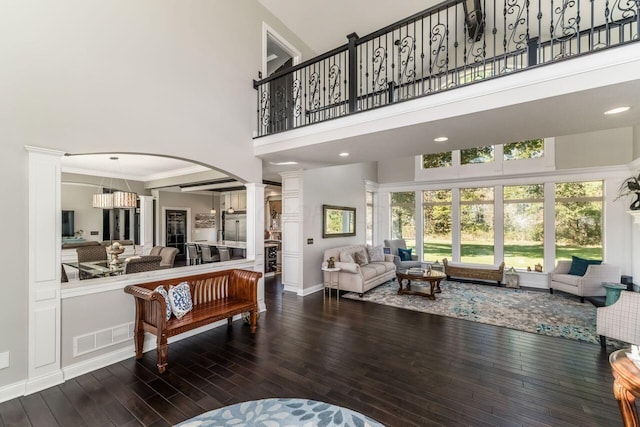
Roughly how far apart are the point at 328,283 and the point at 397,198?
4371 millimetres

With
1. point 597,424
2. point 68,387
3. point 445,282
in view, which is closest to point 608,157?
point 445,282

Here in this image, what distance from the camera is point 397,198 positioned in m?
8.97

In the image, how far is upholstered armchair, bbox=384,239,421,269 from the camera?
7.15 metres

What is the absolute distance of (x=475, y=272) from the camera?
6.97m

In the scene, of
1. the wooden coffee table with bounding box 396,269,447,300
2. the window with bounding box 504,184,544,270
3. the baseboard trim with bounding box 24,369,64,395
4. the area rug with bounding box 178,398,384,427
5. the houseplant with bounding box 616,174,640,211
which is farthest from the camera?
the window with bounding box 504,184,544,270

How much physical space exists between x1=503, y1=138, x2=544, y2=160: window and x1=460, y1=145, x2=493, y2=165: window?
350mm

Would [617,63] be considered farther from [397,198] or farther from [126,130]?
[397,198]

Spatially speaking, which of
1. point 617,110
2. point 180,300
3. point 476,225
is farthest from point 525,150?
point 180,300

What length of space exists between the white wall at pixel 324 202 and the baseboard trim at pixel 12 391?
13.9 feet

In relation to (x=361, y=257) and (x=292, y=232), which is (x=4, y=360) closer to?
(x=292, y=232)

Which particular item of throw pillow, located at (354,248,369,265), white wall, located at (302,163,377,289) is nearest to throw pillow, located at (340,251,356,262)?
throw pillow, located at (354,248,369,265)

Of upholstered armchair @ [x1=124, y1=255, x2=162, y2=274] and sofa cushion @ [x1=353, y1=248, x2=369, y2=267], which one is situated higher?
upholstered armchair @ [x1=124, y1=255, x2=162, y2=274]

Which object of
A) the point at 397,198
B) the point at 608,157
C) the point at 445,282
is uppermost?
the point at 608,157

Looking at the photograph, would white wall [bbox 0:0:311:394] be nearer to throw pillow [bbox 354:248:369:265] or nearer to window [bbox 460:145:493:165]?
throw pillow [bbox 354:248:369:265]
